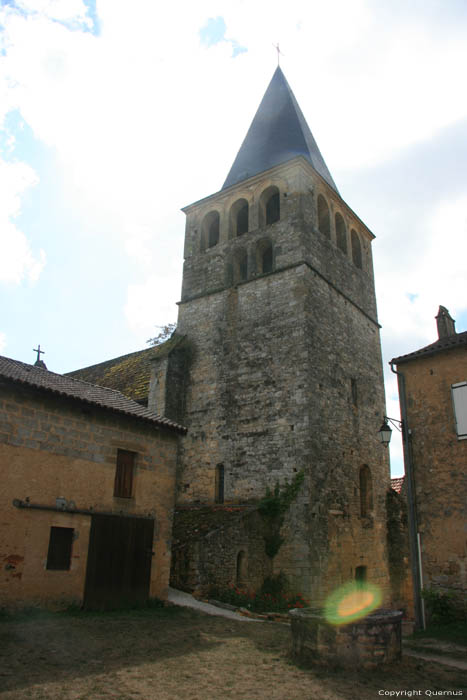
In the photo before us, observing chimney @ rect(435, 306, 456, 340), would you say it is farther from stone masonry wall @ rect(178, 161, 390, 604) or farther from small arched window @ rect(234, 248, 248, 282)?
small arched window @ rect(234, 248, 248, 282)

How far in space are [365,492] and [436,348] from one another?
286 inches

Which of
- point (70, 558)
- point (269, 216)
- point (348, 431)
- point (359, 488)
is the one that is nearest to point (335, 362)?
point (348, 431)

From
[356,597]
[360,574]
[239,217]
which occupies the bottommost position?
[356,597]

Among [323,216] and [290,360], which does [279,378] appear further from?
[323,216]

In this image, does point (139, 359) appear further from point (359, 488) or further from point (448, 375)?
point (448, 375)

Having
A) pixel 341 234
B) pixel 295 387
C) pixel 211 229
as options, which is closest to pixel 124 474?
pixel 295 387

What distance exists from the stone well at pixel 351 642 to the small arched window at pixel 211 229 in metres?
16.4

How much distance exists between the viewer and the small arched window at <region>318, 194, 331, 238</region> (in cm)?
2003

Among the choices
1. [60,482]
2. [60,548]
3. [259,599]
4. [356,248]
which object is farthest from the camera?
[356,248]

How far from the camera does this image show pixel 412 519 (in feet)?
35.6

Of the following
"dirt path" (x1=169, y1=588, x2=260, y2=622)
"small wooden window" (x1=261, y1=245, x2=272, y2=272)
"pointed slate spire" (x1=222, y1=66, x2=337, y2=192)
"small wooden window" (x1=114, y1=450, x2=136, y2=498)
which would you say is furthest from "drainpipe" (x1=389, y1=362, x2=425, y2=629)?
"pointed slate spire" (x1=222, y1=66, x2=337, y2=192)

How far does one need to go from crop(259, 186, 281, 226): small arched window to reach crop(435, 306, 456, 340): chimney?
25.4ft

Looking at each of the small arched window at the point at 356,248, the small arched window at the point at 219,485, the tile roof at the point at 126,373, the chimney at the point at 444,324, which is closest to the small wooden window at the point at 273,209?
the small arched window at the point at 356,248

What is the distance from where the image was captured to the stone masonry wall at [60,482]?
374 inches
